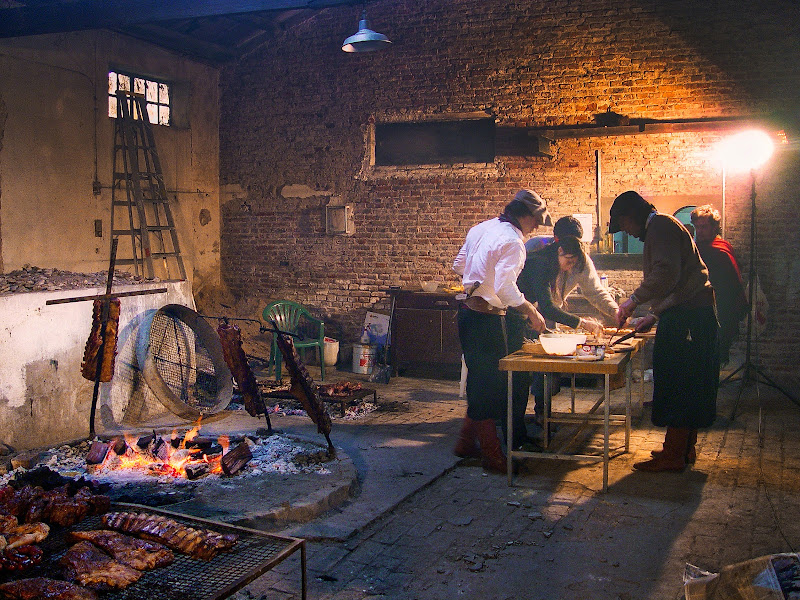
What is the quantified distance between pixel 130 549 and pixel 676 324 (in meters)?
4.10

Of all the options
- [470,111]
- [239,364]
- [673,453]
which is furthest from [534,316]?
[470,111]

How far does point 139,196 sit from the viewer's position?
9891 mm

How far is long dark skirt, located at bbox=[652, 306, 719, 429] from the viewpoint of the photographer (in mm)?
5445

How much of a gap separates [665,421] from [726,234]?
15.0ft

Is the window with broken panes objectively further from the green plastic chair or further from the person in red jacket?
the person in red jacket

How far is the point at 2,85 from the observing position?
8438 mm

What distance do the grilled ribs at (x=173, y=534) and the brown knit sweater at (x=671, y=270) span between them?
11.5 ft

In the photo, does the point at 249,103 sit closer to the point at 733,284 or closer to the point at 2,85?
the point at 2,85

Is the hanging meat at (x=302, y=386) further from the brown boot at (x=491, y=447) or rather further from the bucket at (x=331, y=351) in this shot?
the bucket at (x=331, y=351)

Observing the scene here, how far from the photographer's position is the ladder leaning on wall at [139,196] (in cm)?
995

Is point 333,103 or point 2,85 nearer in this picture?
point 2,85

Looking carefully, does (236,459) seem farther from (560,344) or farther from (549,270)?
(549,270)

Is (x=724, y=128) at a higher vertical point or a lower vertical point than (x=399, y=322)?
higher

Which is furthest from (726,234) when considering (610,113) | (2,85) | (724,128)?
(2,85)
